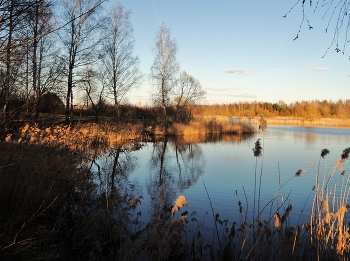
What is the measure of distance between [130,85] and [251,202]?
656 inches

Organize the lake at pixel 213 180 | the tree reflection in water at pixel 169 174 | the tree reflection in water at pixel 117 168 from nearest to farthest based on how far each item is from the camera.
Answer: the lake at pixel 213 180, the tree reflection in water at pixel 169 174, the tree reflection in water at pixel 117 168

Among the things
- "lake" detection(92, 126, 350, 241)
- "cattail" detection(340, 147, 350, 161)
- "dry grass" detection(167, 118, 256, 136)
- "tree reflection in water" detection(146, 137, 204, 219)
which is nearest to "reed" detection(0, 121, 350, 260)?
"cattail" detection(340, 147, 350, 161)

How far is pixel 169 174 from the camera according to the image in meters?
10.9

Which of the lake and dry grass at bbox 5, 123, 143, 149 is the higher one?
dry grass at bbox 5, 123, 143, 149

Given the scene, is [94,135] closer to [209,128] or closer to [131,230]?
[131,230]

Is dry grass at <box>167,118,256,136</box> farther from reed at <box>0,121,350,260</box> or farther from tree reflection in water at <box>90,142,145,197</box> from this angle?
reed at <box>0,121,350,260</box>

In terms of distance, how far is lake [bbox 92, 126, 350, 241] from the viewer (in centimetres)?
644

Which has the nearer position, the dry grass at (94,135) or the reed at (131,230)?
the reed at (131,230)

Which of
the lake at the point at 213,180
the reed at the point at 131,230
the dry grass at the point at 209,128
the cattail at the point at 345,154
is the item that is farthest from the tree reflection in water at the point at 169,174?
the dry grass at the point at 209,128

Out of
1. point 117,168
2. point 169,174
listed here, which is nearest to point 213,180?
point 169,174

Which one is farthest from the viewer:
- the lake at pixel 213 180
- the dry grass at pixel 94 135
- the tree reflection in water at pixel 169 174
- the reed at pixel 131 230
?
the dry grass at pixel 94 135

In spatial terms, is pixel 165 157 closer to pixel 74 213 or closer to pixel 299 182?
pixel 299 182

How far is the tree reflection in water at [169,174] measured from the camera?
7027 millimetres

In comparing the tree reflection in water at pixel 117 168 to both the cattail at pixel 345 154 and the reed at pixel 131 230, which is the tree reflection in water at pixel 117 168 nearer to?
the reed at pixel 131 230
